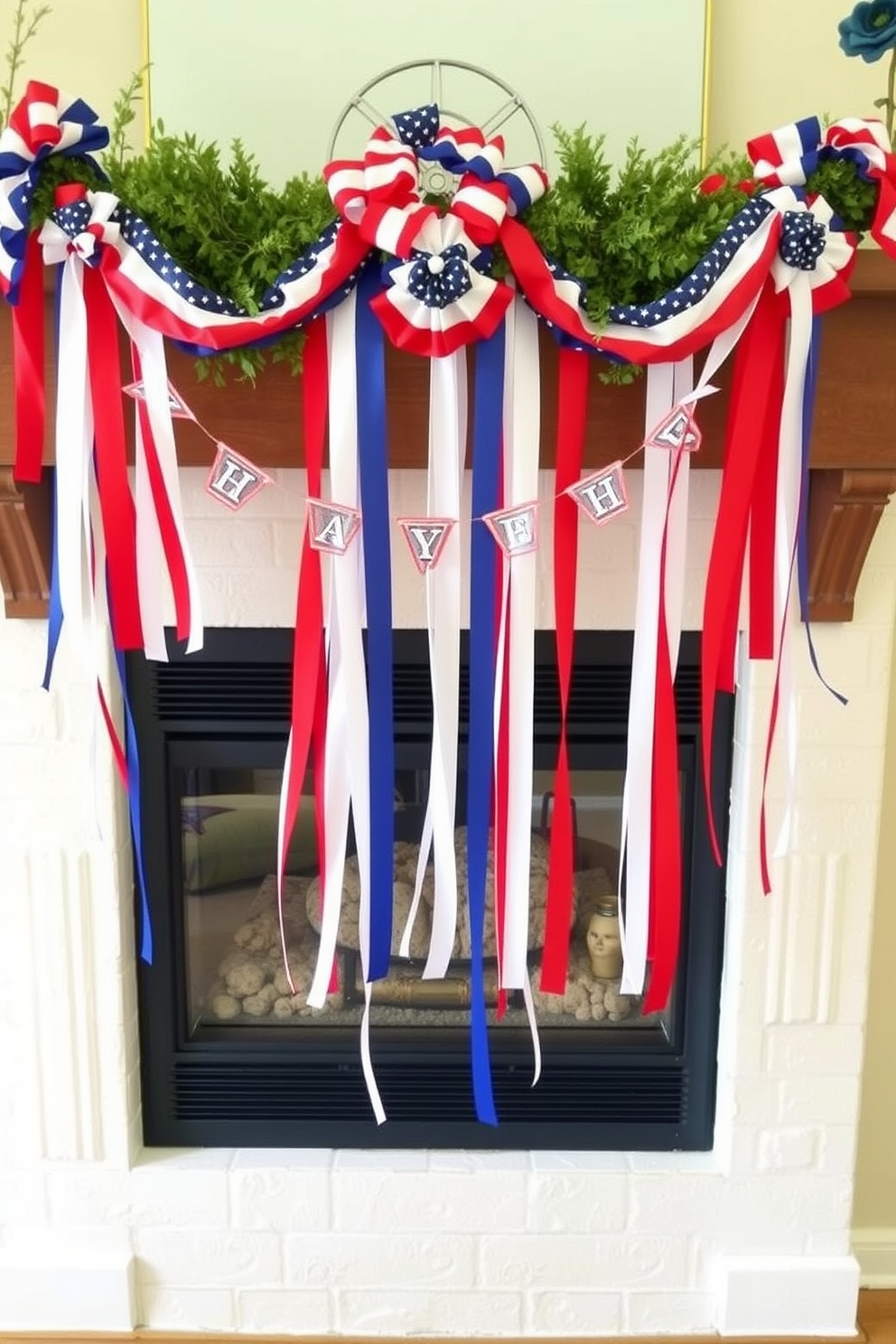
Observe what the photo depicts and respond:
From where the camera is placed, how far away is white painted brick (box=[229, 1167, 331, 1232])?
1669mm

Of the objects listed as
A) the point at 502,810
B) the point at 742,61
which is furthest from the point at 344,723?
the point at 742,61

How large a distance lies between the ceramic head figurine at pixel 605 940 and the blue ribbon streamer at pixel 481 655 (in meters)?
0.35

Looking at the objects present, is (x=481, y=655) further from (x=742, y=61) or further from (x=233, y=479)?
(x=742, y=61)

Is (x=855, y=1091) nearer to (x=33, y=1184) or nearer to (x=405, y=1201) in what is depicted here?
(x=405, y=1201)

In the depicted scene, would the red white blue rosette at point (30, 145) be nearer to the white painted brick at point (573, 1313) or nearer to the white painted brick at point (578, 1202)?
the white painted brick at point (578, 1202)

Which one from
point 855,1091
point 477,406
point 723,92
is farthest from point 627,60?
point 855,1091

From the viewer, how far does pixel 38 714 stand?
61.4 inches

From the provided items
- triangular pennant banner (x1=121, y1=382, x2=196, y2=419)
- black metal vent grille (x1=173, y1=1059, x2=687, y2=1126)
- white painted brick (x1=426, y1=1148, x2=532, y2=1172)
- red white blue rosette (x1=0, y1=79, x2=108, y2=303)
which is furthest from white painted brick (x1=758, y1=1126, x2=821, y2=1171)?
red white blue rosette (x1=0, y1=79, x2=108, y2=303)

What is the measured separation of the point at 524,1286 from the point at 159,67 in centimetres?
172

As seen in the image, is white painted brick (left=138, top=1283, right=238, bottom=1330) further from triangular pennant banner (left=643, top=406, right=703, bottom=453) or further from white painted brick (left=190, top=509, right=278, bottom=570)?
triangular pennant banner (left=643, top=406, right=703, bottom=453)

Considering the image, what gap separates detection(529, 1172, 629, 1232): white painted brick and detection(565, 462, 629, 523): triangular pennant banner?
3.10ft

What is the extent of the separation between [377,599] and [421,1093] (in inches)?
29.8

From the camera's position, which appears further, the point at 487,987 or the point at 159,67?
the point at 487,987

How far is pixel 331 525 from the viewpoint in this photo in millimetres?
1359
